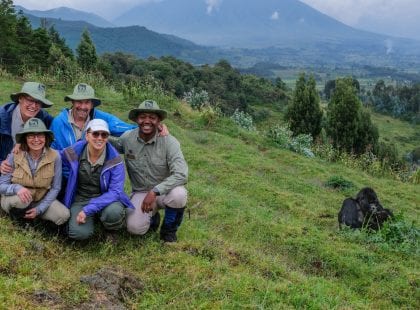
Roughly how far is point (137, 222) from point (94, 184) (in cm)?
59

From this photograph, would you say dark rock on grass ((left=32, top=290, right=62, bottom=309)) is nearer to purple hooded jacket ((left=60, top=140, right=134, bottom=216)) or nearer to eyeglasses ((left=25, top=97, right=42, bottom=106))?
purple hooded jacket ((left=60, top=140, right=134, bottom=216))

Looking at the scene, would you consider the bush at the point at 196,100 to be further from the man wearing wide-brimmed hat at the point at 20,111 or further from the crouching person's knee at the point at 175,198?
the crouching person's knee at the point at 175,198

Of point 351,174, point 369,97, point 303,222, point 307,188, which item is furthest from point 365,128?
point 369,97

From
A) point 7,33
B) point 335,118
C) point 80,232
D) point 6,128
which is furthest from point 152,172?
point 7,33

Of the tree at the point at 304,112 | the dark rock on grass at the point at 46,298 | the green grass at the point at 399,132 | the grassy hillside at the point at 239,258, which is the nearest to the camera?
the dark rock on grass at the point at 46,298

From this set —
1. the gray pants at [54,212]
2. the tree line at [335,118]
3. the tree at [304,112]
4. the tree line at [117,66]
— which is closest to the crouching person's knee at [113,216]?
the gray pants at [54,212]

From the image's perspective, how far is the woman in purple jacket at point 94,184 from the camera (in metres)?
4.59

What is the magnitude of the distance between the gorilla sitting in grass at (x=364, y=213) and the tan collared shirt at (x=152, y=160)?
3185mm

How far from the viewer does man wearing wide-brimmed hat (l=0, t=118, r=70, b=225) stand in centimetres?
450

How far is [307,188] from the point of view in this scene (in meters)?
9.52

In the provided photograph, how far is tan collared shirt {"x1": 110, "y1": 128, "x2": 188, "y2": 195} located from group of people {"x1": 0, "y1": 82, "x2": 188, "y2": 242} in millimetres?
11

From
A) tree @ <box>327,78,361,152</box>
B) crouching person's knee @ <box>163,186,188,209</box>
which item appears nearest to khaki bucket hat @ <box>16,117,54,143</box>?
crouching person's knee @ <box>163,186,188,209</box>

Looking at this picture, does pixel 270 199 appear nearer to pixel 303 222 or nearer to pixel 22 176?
pixel 303 222

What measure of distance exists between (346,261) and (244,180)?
12.3 feet
